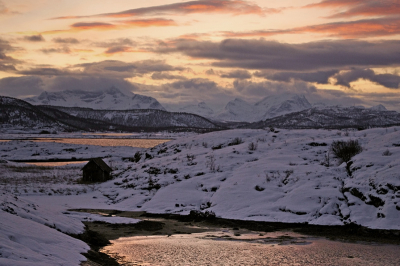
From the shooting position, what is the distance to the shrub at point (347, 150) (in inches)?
1062

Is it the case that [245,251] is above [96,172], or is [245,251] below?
below

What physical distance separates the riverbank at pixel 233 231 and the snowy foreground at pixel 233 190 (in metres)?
0.70

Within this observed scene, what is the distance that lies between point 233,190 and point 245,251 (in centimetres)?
980

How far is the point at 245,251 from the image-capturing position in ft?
49.2

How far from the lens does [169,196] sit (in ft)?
86.8

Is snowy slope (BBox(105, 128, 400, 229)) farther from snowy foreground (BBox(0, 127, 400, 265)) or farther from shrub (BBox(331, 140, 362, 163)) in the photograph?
shrub (BBox(331, 140, 362, 163))

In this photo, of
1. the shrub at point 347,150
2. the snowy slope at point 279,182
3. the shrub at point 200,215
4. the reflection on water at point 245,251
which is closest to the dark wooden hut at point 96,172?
the snowy slope at point 279,182

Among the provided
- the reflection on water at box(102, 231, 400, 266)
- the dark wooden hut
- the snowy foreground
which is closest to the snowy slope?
the snowy foreground

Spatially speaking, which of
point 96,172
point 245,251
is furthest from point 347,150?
point 96,172

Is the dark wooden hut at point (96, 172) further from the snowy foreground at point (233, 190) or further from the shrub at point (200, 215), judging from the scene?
the shrub at point (200, 215)

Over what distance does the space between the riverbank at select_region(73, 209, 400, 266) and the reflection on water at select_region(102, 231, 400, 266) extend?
0.13 meters

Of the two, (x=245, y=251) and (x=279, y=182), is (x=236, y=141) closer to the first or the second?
(x=279, y=182)

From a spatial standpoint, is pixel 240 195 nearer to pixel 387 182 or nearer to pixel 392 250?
pixel 387 182

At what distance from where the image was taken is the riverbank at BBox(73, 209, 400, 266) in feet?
54.7
